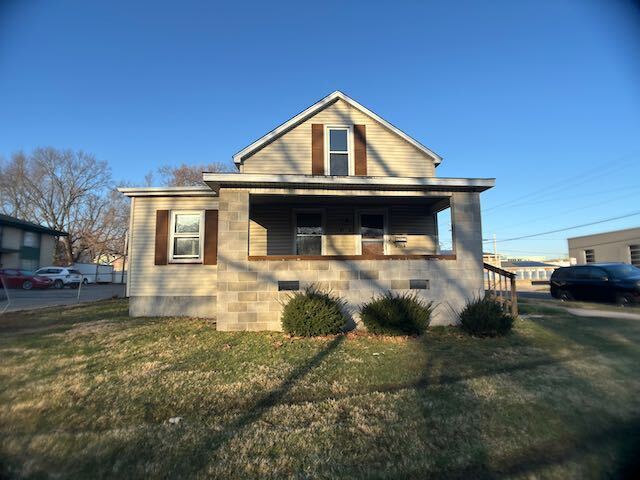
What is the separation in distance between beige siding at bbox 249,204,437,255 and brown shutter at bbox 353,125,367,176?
135 cm

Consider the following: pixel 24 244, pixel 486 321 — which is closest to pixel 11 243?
pixel 24 244

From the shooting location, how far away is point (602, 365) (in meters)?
5.57

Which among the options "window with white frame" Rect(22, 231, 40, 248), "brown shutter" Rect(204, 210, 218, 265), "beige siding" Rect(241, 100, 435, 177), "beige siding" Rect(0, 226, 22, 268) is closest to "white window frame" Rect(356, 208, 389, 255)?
"beige siding" Rect(241, 100, 435, 177)

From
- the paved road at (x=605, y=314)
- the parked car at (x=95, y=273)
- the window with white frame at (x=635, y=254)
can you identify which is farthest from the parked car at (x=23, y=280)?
the window with white frame at (x=635, y=254)

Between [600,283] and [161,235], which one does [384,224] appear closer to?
[161,235]

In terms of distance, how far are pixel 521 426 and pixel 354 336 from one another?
14.0ft

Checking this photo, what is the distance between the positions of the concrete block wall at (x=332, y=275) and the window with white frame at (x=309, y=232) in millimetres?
3373

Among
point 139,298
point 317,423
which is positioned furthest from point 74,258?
point 317,423

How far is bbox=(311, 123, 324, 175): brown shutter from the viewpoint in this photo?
475 inches

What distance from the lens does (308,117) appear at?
1240 centimetres

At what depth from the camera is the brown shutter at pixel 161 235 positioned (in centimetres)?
1070

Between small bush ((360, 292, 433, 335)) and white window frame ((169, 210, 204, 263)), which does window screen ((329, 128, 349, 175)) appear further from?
small bush ((360, 292, 433, 335))

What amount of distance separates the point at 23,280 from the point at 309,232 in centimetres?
2496

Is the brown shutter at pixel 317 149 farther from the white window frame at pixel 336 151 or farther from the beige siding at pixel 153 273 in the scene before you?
the beige siding at pixel 153 273
